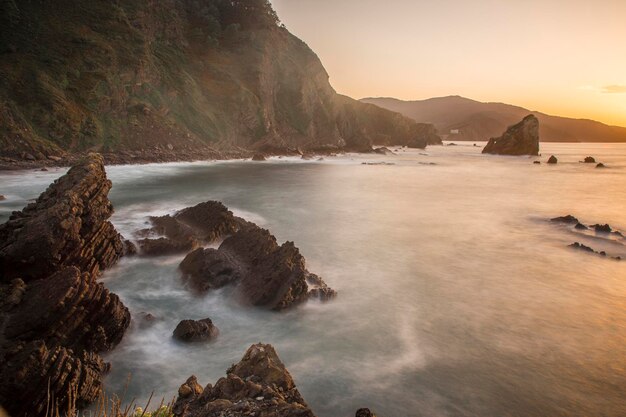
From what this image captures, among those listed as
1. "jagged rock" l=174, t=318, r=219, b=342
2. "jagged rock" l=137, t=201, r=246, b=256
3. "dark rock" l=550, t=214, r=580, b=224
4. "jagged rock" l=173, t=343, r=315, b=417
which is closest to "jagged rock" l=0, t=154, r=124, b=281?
"jagged rock" l=137, t=201, r=246, b=256

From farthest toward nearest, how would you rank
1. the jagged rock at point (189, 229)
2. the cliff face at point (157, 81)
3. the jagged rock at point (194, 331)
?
the cliff face at point (157, 81) → the jagged rock at point (189, 229) → the jagged rock at point (194, 331)

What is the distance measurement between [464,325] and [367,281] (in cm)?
365

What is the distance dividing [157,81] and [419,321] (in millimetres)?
49781

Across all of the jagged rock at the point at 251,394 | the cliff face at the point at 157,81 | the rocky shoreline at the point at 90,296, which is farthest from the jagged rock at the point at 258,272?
the cliff face at the point at 157,81

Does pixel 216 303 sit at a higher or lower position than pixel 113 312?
lower

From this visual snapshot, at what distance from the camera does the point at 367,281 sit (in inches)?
485

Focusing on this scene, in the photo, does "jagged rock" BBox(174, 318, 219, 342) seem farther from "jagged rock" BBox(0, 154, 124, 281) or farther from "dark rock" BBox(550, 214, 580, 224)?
"dark rock" BBox(550, 214, 580, 224)

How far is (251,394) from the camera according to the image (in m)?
4.35

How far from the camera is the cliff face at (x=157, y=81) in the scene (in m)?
34.7

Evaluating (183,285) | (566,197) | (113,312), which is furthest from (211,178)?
(566,197)

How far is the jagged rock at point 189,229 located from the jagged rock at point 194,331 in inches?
205

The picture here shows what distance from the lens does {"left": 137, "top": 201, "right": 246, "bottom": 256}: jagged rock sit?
12.8 meters

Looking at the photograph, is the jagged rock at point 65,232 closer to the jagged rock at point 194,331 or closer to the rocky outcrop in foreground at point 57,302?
the rocky outcrop in foreground at point 57,302

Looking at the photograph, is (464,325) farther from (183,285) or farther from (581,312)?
(183,285)
